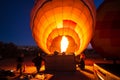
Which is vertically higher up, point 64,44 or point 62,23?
point 62,23

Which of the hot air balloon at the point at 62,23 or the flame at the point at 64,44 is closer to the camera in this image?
the hot air balloon at the point at 62,23

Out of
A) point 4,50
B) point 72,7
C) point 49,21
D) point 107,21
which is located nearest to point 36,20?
point 49,21

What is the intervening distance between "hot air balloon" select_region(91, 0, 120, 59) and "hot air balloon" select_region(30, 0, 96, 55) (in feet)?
6.76

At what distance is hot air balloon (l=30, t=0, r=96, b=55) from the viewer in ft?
63.3

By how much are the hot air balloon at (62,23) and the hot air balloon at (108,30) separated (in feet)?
6.76

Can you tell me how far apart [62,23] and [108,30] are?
4260mm

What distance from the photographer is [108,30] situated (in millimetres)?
22625

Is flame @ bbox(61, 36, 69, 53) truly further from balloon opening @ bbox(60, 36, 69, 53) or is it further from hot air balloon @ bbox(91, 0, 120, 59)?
hot air balloon @ bbox(91, 0, 120, 59)

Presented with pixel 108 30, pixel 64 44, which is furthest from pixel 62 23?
pixel 108 30

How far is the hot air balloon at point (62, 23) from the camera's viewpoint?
19.3 m

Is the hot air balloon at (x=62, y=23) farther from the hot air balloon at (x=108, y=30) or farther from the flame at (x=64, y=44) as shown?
the hot air balloon at (x=108, y=30)

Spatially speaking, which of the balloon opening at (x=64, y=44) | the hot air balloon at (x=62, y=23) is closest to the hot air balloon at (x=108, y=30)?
the hot air balloon at (x=62, y=23)

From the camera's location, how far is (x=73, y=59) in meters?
17.8

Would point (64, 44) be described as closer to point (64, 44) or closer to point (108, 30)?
point (64, 44)
